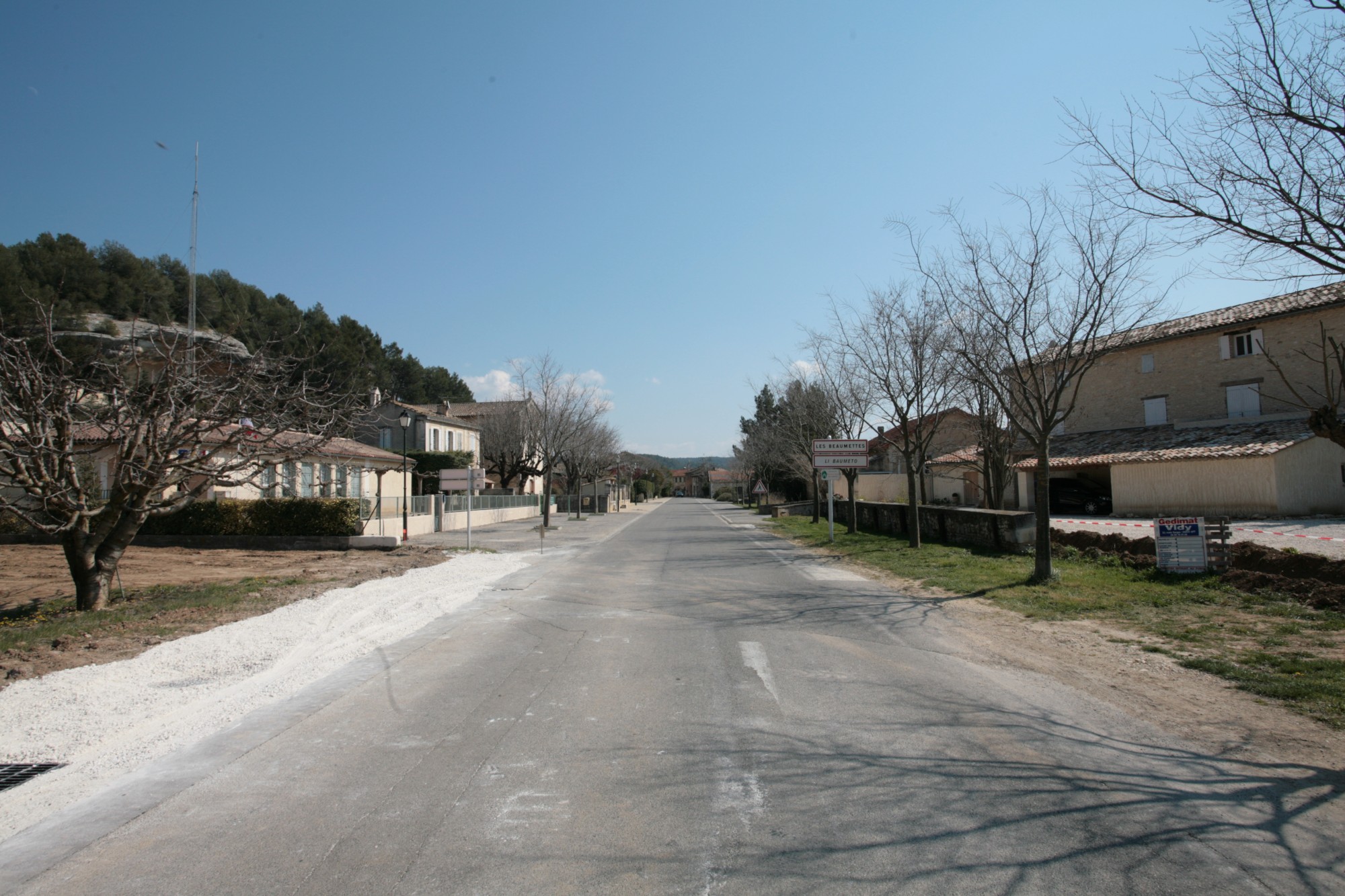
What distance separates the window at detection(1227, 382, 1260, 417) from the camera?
32.2m

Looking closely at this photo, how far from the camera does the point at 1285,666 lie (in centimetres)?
732

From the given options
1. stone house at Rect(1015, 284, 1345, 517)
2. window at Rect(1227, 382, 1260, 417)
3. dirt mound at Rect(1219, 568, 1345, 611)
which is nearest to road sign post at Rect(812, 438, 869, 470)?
stone house at Rect(1015, 284, 1345, 517)

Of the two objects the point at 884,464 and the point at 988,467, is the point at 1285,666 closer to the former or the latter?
the point at 988,467

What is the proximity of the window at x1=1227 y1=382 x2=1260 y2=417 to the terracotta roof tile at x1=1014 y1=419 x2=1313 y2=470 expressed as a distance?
141cm

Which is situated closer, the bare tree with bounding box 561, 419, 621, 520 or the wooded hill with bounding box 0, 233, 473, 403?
the wooded hill with bounding box 0, 233, 473, 403

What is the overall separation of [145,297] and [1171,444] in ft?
118

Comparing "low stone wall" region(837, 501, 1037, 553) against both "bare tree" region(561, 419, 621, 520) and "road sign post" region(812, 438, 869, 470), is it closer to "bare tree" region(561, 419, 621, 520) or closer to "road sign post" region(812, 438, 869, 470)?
"road sign post" region(812, 438, 869, 470)

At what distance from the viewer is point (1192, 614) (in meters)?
10.3

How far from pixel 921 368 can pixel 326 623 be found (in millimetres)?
18522

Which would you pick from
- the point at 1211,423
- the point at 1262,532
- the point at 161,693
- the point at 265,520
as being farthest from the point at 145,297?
the point at 1211,423

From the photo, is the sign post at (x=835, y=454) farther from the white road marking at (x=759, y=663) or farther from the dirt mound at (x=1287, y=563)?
the white road marking at (x=759, y=663)

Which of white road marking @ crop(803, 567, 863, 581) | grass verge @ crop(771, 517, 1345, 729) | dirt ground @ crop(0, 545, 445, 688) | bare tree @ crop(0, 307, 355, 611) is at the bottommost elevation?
white road marking @ crop(803, 567, 863, 581)

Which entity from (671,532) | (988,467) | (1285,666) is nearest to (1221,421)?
(988,467)

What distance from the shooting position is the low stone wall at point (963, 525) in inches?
728
